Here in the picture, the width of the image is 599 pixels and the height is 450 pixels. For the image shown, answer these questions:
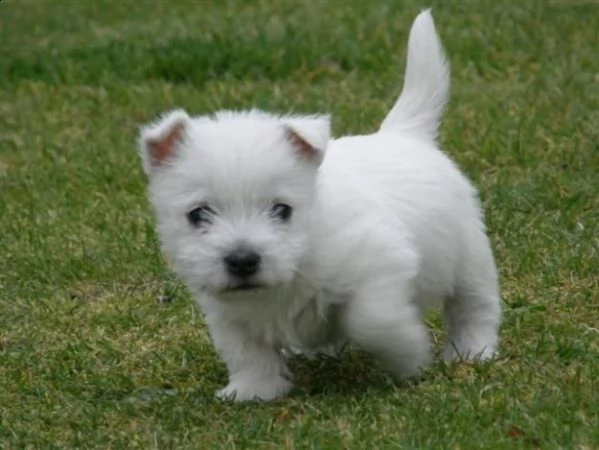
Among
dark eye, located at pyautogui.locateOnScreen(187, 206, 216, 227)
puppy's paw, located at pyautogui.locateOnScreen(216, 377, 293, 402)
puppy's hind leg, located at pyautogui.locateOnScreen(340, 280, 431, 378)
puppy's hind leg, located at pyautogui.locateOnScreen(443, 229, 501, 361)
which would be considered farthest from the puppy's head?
puppy's hind leg, located at pyautogui.locateOnScreen(443, 229, 501, 361)

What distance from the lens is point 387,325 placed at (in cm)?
566

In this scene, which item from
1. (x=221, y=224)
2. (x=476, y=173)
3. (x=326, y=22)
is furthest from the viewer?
(x=326, y=22)

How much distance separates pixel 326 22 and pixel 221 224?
7.26 metres

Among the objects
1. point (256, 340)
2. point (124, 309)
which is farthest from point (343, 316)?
point (124, 309)

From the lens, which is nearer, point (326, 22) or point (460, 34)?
point (460, 34)

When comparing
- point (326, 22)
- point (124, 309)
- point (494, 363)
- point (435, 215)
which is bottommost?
point (326, 22)

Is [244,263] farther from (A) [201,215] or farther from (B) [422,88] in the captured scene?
(B) [422,88]

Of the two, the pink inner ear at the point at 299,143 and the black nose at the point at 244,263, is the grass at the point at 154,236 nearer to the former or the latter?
the black nose at the point at 244,263

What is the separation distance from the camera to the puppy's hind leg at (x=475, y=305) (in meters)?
6.27

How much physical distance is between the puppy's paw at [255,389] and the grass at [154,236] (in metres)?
0.08

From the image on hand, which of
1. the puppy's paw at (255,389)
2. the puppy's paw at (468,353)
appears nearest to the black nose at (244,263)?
the puppy's paw at (255,389)

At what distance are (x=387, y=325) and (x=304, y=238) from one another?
38cm

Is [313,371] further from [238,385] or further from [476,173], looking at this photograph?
[476,173]

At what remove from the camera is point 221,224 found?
5484 mm
